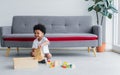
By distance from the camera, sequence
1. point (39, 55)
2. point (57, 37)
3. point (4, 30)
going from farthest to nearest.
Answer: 1. point (4, 30)
2. point (57, 37)
3. point (39, 55)

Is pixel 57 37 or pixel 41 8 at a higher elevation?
pixel 41 8

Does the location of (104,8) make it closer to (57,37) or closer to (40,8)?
(57,37)

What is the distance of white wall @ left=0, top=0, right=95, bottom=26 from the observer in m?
5.55

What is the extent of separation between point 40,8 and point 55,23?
69 centimetres

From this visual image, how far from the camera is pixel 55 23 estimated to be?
517cm

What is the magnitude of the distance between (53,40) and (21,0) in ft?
5.37

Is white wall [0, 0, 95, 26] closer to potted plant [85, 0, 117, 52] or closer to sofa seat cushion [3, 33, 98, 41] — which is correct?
potted plant [85, 0, 117, 52]

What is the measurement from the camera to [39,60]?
Result: 3.86 meters

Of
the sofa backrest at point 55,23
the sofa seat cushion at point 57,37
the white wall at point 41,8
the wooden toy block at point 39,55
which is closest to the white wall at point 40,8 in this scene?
the white wall at point 41,8

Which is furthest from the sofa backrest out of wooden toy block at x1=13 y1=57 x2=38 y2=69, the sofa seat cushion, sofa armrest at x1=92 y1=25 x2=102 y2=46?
wooden toy block at x1=13 y1=57 x2=38 y2=69

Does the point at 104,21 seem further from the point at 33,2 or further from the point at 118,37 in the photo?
the point at 33,2

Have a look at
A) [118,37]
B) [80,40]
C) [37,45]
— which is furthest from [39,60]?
[118,37]

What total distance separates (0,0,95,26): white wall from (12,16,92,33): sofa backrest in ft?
1.40

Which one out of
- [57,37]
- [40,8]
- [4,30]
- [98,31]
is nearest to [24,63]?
[57,37]
